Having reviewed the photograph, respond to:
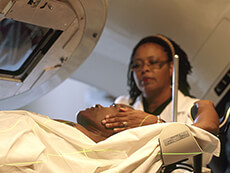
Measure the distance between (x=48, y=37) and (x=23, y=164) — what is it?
548 millimetres

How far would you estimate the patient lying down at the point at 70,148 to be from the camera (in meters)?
0.73

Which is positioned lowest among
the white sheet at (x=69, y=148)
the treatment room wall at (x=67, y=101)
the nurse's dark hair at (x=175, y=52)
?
the treatment room wall at (x=67, y=101)

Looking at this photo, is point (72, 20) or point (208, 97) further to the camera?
point (208, 97)

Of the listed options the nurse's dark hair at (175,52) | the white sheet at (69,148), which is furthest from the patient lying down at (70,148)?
the nurse's dark hair at (175,52)

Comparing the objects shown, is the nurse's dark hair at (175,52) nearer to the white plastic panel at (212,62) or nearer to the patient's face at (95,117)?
the white plastic panel at (212,62)

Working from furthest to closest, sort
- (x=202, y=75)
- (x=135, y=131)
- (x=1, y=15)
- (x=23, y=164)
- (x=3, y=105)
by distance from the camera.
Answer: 1. (x=202, y=75)
2. (x=3, y=105)
3. (x=1, y=15)
4. (x=135, y=131)
5. (x=23, y=164)

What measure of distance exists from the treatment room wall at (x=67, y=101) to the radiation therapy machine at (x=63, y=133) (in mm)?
1097

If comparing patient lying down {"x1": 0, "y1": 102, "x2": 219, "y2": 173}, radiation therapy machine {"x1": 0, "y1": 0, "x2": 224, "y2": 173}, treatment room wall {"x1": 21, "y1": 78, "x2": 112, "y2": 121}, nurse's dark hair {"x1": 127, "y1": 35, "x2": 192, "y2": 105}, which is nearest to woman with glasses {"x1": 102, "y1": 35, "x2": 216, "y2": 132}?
nurse's dark hair {"x1": 127, "y1": 35, "x2": 192, "y2": 105}

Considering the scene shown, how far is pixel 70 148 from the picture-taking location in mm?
832

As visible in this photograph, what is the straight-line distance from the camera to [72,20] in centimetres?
108

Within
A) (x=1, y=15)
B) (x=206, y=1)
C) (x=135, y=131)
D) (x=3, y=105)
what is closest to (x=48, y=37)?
(x=1, y=15)

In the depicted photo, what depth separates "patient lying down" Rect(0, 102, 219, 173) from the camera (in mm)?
727

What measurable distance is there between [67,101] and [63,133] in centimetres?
157

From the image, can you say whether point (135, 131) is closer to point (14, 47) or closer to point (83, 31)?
point (83, 31)
